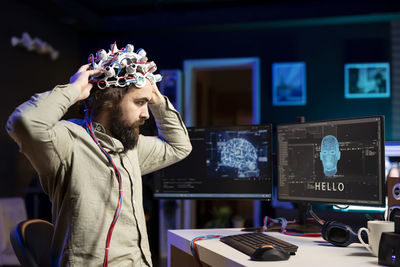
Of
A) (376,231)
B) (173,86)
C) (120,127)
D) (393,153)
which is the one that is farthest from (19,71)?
(376,231)

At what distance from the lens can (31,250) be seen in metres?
1.22

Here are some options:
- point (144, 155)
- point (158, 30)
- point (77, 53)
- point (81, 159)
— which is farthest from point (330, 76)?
point (81, 159)

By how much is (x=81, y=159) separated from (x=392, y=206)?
1156 mm

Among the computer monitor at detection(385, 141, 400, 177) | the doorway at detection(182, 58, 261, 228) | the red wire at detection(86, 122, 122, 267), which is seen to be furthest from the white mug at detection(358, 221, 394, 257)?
the doorway at detection(182, 58, 261, 228)

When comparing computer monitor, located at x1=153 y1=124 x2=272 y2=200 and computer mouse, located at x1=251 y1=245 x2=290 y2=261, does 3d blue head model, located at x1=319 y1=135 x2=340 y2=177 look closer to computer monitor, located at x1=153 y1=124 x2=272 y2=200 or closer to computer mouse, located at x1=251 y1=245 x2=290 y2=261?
computer monitor, located at x1=153 y1=124 x2=272 y2=200

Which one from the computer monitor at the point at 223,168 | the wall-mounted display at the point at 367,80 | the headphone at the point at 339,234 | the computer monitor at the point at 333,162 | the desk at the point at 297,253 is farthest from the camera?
the wall-mounted display at the point at 367,80

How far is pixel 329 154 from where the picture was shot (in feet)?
5.86

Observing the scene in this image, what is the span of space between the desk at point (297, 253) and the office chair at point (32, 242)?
1.90ft

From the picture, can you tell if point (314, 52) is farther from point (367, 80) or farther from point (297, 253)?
point (297, 253)

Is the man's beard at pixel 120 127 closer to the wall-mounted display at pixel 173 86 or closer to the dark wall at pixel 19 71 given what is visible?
the dark wall at pixel 19 71

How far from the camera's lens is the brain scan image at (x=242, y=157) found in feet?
6.69

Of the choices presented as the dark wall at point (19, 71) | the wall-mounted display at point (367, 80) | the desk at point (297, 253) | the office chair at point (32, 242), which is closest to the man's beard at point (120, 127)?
the office chair at point (32, 242)

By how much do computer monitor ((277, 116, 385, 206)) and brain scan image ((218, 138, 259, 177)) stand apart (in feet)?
0.43

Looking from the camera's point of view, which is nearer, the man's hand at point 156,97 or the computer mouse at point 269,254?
the computer mouse at point 269,254
